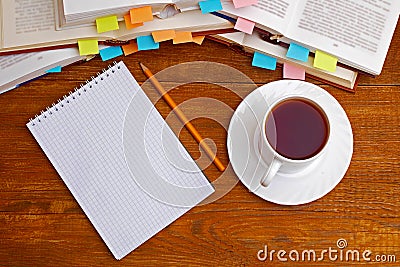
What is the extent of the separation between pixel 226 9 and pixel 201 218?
1.00 feet

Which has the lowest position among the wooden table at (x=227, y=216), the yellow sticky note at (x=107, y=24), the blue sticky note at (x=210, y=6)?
the wooden table at (x=227, y=216)

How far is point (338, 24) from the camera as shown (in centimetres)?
86

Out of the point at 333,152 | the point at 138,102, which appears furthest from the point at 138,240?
the point at 333,152

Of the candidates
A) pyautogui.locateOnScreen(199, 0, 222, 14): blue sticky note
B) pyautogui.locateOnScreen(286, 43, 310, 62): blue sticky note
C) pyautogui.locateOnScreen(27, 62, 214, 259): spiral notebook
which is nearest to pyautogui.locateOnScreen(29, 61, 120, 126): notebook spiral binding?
pyautogui.locateOnScreen(27, 62, 214, 259): spiral notebook

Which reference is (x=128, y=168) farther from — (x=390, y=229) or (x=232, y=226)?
(x=390, y=229)

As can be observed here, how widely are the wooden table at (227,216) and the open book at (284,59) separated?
2 centimetres

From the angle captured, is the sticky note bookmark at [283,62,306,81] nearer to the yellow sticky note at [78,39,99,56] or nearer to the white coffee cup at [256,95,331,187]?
the white coffee cup at [256,95,331,187]

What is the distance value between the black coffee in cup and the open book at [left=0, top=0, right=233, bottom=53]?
0.16 metres

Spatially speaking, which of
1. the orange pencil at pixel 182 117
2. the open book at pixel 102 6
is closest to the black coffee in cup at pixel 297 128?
the orange pencil at pixel 182 117

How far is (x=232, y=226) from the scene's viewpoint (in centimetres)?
85

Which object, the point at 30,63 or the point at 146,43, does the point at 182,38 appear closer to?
the point at 146,43

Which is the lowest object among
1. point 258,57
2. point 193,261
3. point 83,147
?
point 193,261

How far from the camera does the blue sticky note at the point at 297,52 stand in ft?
2.81

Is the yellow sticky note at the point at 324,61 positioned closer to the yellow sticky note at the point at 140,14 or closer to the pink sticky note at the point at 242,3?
the pink sticky note at the point at 242,3
